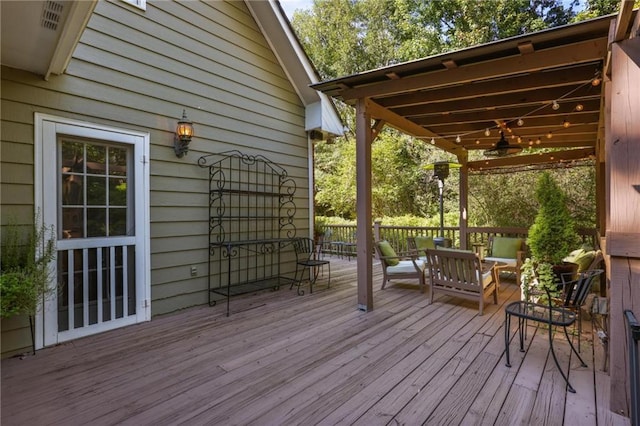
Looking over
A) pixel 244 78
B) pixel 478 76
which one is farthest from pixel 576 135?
pixel 244 78

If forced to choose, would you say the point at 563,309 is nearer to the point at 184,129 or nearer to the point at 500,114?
the point at 500,114

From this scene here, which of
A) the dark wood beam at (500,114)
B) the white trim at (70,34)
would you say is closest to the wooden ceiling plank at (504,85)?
the dark wood beam at (500,114)

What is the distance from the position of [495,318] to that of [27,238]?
5.01 metres

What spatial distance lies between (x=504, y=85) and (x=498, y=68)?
0.61 m

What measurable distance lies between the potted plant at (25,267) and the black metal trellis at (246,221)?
1.79 meters

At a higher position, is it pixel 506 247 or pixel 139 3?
pixel 139 3

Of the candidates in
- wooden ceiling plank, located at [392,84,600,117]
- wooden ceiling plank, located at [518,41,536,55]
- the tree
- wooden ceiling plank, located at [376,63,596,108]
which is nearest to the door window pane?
wooden ceiling plank, located at [376,63,596,108]

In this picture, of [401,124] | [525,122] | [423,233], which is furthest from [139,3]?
[423,233]

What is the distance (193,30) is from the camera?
441cm

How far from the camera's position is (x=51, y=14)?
2.30 meters

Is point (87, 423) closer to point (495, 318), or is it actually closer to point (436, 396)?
point (436, 396)

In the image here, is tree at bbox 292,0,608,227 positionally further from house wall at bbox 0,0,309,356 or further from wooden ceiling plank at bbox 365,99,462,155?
house wall at bbox 0,0,309,356

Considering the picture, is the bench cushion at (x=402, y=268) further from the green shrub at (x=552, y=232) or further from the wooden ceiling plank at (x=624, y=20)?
the wooden ceiling plank at (x=624, y=20)

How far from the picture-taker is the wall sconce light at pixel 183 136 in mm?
4066
